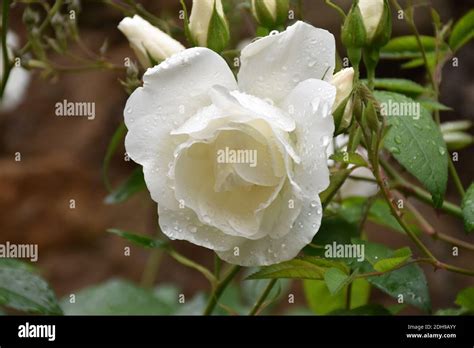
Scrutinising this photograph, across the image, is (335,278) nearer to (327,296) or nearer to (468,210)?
(468,210)

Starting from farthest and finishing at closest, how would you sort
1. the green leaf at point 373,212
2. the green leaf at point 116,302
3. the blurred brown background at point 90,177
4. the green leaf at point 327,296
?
the blurred brown background at point 90,177 → the green leaf at point 116,302 → the green leaf at point 327,296 → the green leaf at point 373,212

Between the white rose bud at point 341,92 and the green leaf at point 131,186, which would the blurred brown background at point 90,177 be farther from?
the white rose bud at point 341,92

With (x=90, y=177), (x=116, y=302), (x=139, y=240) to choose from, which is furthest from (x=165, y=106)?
(x=90, y=177)

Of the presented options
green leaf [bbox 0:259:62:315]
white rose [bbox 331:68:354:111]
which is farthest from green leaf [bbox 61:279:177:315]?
white rose [bbox 331:68:354:111]
